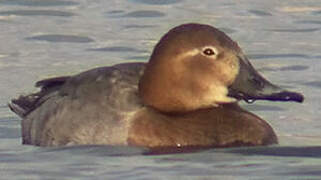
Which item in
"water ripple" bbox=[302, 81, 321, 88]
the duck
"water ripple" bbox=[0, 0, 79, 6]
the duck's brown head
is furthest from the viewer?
"water ripple" bbox=[0, 0, 79, 6]

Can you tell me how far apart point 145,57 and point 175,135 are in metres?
3.47

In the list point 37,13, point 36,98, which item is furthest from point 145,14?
point 36,98

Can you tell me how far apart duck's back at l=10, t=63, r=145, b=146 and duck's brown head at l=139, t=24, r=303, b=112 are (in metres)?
0.16

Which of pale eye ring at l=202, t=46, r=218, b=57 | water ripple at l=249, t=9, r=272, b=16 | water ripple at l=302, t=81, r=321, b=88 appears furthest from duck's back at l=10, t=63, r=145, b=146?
water ripple at l=249, t=9, r=272, b=16

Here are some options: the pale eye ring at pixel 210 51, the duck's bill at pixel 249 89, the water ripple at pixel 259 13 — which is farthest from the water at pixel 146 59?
the pale eye ring at pixel 210 51

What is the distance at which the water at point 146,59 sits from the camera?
919cm

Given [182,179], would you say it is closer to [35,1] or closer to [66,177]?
[66,177]

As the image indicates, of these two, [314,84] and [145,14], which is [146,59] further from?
[145,14]

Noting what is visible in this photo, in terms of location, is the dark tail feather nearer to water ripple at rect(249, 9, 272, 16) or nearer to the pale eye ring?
the pale eye ring

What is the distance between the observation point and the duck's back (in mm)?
9625

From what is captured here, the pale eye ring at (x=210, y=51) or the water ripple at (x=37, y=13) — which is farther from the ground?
the pale eye ring at (x=210, y=51)

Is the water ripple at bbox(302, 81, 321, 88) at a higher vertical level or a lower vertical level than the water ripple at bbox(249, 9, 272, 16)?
higher

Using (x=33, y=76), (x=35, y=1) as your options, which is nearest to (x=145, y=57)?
(x=33, y=76)

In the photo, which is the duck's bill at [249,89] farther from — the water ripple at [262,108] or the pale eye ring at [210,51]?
the water ripple at [262,108]
